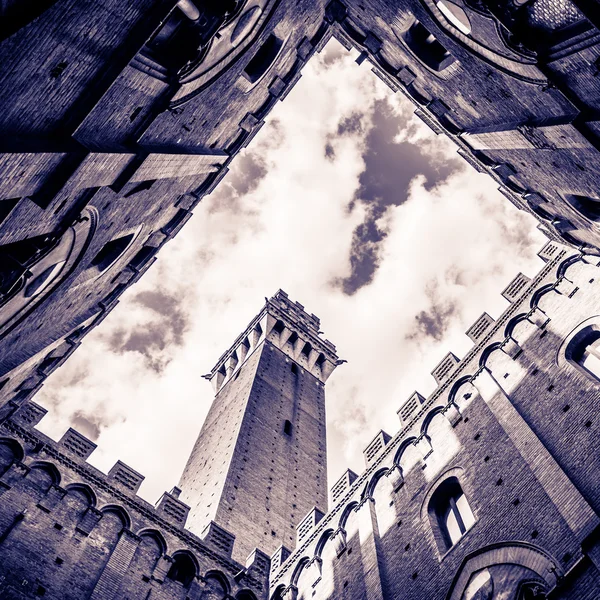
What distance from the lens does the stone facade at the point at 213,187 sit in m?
7.01

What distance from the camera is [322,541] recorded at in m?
14.5

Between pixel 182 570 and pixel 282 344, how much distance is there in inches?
974

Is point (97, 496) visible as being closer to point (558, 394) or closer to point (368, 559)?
point (368, 559)

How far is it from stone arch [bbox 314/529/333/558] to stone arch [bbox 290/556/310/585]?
437mm

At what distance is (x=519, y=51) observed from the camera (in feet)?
28.5

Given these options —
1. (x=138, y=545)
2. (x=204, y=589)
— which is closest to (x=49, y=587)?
(x=138, y=545)

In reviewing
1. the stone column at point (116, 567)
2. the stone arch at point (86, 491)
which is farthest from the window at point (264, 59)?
the stone column at point (116, 567)

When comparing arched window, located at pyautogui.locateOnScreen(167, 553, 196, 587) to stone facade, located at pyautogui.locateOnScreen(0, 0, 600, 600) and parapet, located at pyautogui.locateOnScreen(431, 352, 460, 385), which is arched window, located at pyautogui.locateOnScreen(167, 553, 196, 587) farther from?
parapet, located at pyautogui.locateOnScreen(431, 352, 460, 385)

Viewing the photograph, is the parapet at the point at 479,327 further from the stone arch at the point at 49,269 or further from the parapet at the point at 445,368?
the stone arch at the point at 49,269

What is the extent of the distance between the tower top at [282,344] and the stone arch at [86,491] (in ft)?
79.0

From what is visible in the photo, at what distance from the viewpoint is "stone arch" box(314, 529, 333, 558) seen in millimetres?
14297

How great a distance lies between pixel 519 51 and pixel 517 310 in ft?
23.0

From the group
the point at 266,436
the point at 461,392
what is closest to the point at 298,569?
the point at 461,392

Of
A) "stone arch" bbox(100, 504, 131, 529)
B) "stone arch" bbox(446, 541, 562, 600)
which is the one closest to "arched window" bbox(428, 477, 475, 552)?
"stone arch" bbox(446, 541, 562, 600)
